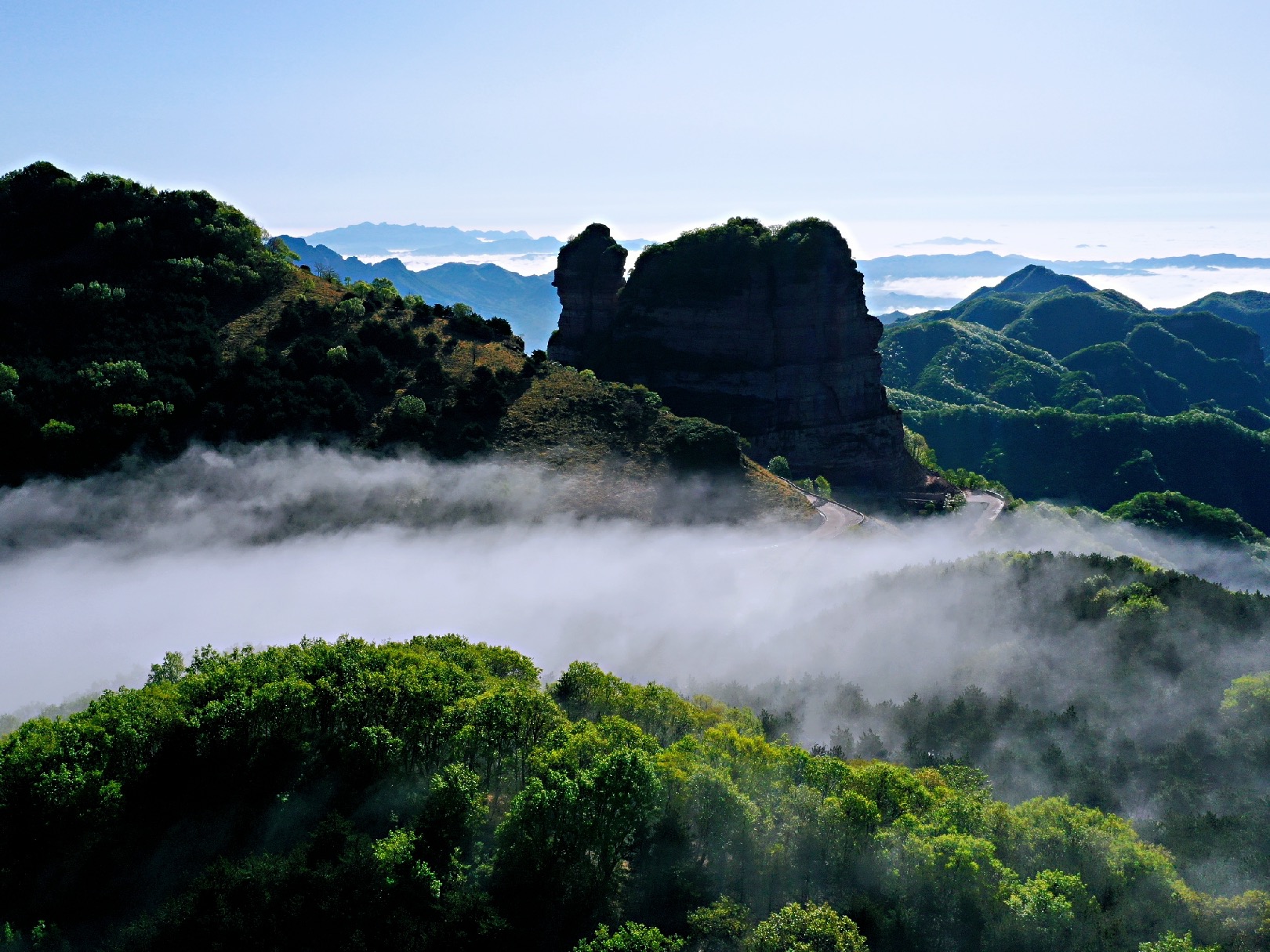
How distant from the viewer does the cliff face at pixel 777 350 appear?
95.8m

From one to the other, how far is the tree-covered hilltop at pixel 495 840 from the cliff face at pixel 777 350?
6463 cm

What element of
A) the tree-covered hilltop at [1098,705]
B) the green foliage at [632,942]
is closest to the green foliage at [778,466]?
the tree-covered hilltop at [1098,705]

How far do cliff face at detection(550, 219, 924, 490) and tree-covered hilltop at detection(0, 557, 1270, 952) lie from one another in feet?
212

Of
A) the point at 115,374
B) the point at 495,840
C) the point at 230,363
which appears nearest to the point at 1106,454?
the point at 230,363

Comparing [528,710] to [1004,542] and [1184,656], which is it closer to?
[1184,656]

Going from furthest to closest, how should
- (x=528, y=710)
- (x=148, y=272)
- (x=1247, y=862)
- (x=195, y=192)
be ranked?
(x=195, y=192)
(x=148, y=272)
(x=528, y=710)
(x=1247, y=862)

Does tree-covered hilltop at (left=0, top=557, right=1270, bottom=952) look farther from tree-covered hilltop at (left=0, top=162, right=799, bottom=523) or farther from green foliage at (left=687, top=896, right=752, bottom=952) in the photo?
tree-covered hilltop at (left=0, top=162, right=799, bottom=523)

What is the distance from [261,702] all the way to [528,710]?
9.84 metres

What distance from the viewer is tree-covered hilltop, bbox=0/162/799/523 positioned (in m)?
65.1

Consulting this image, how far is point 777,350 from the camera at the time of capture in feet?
315

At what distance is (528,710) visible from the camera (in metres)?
33.0

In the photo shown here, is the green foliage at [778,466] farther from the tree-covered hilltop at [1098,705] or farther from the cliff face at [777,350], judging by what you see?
the tree-covered hilltop at [1098,705]

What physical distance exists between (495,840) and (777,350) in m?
74.6

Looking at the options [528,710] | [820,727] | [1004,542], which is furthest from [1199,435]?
[528,710]
